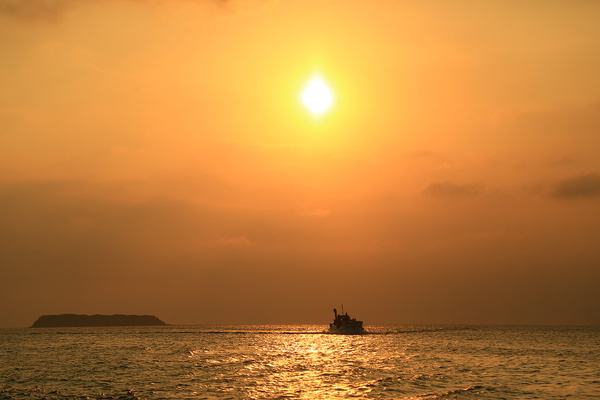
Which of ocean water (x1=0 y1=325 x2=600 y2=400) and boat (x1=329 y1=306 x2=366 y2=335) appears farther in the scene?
boat (x1=329 y1=306 x2=366 y2=335)

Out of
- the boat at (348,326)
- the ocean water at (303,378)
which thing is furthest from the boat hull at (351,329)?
the ocean water at (303,378)

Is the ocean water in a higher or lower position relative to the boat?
lower

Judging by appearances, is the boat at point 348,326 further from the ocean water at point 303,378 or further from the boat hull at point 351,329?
the ocean water at point 303,378

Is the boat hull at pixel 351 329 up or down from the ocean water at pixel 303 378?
up

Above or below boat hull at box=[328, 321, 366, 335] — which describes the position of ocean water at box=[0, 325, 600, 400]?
below

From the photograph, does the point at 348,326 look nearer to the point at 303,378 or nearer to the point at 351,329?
the point at 351,329

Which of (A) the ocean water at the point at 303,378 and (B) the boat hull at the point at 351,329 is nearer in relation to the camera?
(A) the ocean water at the point at 303,378

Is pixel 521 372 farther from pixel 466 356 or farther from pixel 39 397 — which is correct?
pixel 39 397

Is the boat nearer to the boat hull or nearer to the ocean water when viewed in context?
the boat hull

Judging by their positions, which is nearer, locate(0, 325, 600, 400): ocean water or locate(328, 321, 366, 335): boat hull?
locate(0, 325, 600, 400): ocean water

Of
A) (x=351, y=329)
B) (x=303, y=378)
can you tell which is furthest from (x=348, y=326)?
(x=303, y=378)

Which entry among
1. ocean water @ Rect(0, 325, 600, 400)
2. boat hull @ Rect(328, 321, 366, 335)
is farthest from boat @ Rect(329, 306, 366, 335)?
ocean water @ Rect(0, 325, 600, 400)

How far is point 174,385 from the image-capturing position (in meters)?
50.7

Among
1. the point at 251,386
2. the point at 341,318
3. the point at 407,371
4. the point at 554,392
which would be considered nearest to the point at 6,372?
the point at 251,386
